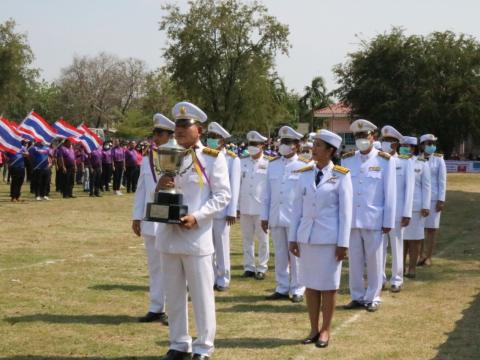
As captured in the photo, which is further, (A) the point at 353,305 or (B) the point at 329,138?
(A) the point at 353,305

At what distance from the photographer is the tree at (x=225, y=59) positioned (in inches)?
2201

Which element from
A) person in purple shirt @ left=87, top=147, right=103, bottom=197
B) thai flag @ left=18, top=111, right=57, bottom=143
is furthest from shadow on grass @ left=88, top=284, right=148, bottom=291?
person in purple shirt @ left=87, top=147, right=103, bottom=197

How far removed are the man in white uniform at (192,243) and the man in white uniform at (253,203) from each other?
15.2 feet

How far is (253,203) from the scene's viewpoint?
10.9 m

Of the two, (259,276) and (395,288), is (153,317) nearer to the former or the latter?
(259,276)

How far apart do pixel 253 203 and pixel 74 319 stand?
12.6ft

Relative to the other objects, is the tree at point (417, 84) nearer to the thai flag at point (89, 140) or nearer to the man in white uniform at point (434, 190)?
the thai flag at point (89, 140)

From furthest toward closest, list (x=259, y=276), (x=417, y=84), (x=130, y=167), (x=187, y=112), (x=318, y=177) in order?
(x=417, y=84), (x=130, y=167), (x=259, y=276), (x=318, y=177), (x=187, y=112)

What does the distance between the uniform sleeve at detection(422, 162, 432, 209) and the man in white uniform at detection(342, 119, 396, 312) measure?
2734mm

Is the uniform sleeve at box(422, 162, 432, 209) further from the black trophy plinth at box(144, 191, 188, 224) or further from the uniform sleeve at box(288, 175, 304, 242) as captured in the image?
the black trophy plinth at box(144, 191, 188, 224)

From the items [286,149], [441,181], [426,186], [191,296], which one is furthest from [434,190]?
[191,296]

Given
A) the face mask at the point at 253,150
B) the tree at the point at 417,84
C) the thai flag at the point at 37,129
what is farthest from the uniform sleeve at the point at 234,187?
the tree at the point at 417,84

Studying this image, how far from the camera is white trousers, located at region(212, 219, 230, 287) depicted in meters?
9.90

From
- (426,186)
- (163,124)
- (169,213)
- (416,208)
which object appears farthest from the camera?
(426,186)
